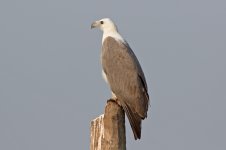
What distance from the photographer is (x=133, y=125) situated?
9.36 metres

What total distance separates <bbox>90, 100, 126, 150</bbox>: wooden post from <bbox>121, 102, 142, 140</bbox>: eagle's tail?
128cm

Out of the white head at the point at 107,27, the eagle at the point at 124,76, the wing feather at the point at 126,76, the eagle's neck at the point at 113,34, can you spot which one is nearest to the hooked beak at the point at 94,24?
the white head at the point at 107,27

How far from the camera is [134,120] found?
9.49 metres

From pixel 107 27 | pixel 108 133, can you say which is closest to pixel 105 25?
pixel 107 27

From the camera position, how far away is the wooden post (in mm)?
7359

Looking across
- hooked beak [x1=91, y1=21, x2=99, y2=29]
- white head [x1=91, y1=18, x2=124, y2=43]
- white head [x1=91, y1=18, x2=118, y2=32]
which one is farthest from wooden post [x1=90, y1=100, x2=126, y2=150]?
hooked beak [x1=91, y1=21, x2=99, y2=29]

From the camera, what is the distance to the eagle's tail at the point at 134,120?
30.2ft

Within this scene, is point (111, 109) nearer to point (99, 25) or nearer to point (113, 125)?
point (113, 125)

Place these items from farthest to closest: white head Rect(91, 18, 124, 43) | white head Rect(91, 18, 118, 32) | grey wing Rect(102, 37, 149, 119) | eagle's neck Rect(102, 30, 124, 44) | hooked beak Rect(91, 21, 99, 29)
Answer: hooked beak Rect(91, 21, 99, 29)
white head Rect(91, 18, 118, 32)
white head Rect(91, 18, 124, 43)
eagle's neck Rect(102, 30, 124, 44)
grey wing Rect(102, 37, 149, 119)

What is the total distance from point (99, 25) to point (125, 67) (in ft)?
6.55

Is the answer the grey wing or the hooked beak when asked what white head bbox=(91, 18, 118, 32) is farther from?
the grey wing

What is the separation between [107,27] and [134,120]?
10.8 feet

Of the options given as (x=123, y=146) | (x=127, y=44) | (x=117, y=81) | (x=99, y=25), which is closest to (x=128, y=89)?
(x=117, y=81)

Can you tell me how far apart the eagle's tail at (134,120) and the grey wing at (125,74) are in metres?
0.15
